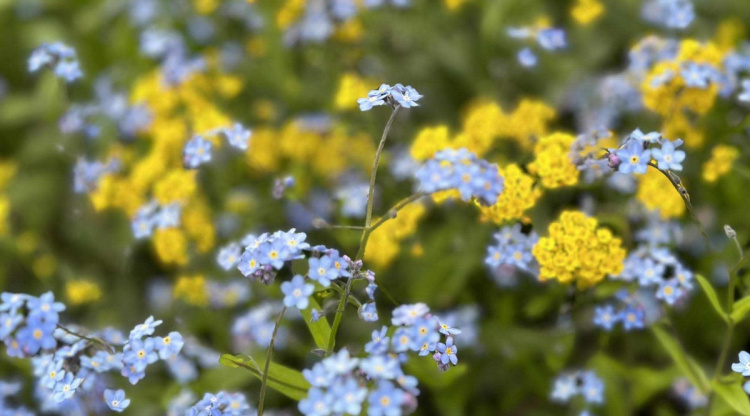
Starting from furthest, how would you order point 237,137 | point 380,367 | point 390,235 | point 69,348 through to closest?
point 390,235
point 237,137
point 69,348
point 380,367

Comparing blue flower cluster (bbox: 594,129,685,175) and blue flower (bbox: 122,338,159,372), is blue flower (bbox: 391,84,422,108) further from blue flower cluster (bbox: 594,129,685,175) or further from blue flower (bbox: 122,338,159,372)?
blue flower (bbox: 122,338,159,372)

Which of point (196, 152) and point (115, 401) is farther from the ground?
point (196, 152)

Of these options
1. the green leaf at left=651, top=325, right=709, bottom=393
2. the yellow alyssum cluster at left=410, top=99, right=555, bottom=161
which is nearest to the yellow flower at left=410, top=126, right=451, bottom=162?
the yellow alyssum cluster at left=410, top=99, right=555, bottom=161

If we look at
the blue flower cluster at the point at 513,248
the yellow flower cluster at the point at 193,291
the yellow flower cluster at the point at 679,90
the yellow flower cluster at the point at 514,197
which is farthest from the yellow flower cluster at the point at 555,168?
the yellow flower cluster at the point at 193,291

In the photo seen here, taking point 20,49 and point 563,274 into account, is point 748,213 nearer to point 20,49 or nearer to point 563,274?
point 563,274

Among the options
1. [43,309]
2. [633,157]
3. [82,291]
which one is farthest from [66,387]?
[633,157]

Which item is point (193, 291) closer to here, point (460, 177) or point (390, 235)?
point (390, 235)

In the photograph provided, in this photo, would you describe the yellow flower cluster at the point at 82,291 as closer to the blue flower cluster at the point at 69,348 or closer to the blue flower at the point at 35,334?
the blue flower cluster at the point at 69,348
